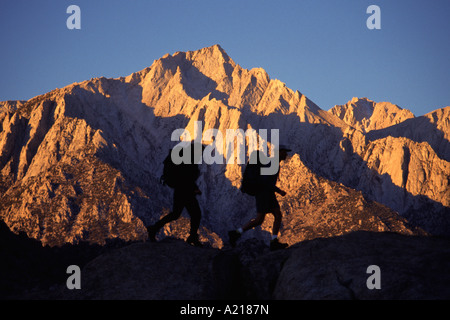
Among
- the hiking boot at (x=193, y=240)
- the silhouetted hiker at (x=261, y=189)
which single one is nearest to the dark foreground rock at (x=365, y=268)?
the silhouetted hiker at (x=261, y=189)

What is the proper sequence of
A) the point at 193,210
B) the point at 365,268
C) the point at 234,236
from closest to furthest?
1. the point at 365,268
2. the point at 193,210
3. the point at 234,236

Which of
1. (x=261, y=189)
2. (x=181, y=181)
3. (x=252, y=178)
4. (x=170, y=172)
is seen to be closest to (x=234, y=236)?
(x=261, y=189)

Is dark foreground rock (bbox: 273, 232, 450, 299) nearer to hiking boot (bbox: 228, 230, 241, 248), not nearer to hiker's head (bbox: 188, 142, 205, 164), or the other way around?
hiking boot (bbox: 228, 230, 241, 248)

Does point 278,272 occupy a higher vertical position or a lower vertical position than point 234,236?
lower

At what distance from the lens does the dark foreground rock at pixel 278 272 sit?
15188mm

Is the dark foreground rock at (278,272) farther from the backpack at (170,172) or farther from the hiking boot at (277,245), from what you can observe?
the backpack at (170,172)

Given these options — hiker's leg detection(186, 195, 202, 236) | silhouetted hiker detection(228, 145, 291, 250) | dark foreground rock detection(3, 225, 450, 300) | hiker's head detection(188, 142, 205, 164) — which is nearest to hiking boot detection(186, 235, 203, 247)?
hiker's leg detection(186, 195, 202, 236)

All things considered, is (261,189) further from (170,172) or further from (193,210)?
(170,172)

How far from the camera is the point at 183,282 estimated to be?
17344 mm

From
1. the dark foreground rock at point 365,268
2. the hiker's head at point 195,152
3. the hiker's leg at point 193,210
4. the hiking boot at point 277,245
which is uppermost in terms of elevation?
the hiker's head at point 195,152

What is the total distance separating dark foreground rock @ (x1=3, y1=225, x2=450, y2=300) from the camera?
15.2 m

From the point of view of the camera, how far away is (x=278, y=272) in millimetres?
18094
